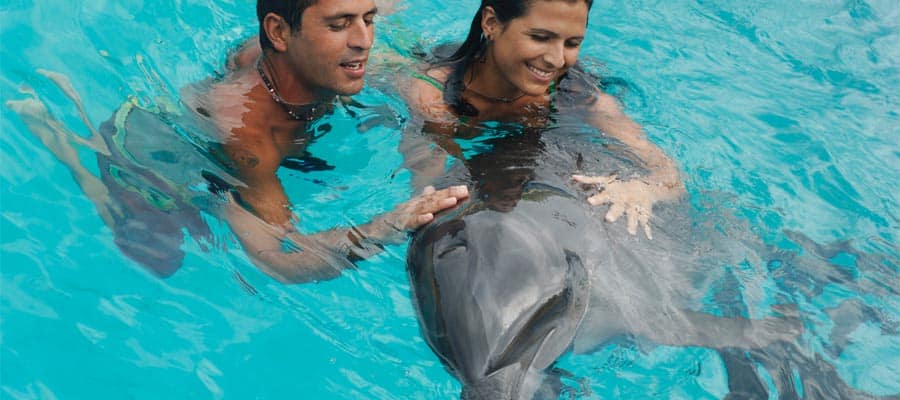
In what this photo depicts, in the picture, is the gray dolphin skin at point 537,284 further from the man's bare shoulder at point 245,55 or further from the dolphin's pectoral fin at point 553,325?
the man's bare shoulder at point 245,55

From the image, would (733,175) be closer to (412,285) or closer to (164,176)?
(412,285)

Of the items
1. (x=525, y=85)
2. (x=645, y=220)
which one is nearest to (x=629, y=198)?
(x=645, y=220)

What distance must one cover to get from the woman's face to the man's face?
74cm

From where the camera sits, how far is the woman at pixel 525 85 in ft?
15.0

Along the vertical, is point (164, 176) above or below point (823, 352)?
above

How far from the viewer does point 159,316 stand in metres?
3.88

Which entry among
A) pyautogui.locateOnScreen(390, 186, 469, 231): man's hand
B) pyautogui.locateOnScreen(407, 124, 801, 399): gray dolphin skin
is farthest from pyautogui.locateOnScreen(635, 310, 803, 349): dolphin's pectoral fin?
pyautogui.locateOnScreen(390, 186, 469, 231): man's hand

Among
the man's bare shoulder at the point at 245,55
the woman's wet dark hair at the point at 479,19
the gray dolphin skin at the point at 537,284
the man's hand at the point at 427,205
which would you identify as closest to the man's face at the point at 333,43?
the man's bare shoulder at the point at 245,55

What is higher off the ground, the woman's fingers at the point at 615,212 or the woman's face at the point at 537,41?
the woman's face at the point at 537,41

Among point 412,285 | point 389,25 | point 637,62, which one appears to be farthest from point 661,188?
point 389,25

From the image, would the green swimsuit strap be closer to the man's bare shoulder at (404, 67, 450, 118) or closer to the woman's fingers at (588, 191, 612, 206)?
the man's bare shoulder at (404, 67, 450, 118)

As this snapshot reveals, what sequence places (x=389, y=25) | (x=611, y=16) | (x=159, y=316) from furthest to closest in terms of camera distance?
(x=611, y=16) < (x=389, y=25) < (x=159, y=316)

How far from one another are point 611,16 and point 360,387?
4452 mm

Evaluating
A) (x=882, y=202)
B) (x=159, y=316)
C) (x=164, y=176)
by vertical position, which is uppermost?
(x=164, y=176)
